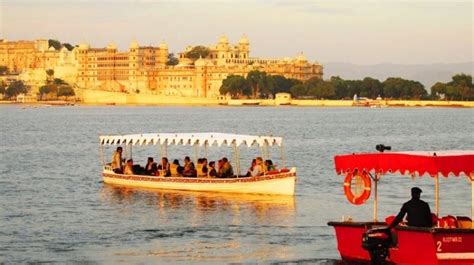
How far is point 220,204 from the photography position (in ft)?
110

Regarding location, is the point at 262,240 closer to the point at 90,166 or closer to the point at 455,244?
Result: the point at 455,244

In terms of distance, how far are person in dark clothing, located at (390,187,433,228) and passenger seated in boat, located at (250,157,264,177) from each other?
1487 cm

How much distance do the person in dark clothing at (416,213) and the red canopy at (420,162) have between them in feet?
1.39

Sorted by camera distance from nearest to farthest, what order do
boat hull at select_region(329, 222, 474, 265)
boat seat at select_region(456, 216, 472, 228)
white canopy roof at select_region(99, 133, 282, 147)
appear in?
boat hull at select_region(329, 222, 474, 265)
boat seat at select_region(456, 216, 472, 228)
white canopy roof at select_region(99, 133, 282, 147)

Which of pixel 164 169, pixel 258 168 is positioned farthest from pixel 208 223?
pixel 164 169

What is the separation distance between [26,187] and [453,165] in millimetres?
23895

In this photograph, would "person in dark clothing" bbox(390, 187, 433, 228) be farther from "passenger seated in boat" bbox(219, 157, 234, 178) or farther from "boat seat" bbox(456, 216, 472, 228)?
"passenger seated in boat" bbox(219, 157, 234, 178)

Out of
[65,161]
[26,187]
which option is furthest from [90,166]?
[26,187]

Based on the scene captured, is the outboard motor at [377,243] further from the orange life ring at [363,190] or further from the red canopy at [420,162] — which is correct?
the orange life ring at [363,190]

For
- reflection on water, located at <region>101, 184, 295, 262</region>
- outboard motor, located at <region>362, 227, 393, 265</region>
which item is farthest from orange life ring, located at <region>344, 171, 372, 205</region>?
reflection on water, located at <region>101, 184, 295, 262</region>

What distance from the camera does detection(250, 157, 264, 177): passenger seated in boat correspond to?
3506 centimetres

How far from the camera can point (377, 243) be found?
19.4 metres

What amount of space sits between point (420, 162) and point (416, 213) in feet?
2.70

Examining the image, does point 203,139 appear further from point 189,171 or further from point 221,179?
point 221,179
